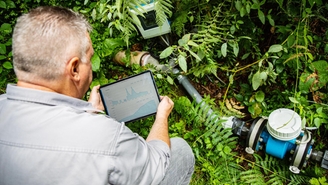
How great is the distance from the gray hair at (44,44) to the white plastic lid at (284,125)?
1349 mm

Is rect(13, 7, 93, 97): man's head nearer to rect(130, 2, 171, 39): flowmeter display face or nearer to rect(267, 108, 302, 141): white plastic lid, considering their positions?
rect(130, 2, 171, 39): flowmeter display face

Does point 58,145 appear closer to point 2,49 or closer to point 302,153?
point 302,153

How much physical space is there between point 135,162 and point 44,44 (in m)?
0.62

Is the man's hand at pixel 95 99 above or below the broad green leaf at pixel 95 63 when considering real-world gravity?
below

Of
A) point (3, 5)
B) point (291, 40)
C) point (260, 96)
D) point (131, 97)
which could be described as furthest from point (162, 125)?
point (3, 5)

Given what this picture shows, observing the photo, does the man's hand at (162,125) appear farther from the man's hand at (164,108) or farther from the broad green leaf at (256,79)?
the broad green leaf at (256,79)

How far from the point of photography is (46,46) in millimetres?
1282

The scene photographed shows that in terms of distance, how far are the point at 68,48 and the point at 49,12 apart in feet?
0.64

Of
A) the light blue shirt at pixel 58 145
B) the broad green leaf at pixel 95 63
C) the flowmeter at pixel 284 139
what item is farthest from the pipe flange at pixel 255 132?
the broad green leaf at pixel 95 63

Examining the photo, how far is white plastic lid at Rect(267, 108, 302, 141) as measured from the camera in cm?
200

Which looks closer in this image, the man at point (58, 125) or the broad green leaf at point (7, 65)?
the man at point (58, 125)

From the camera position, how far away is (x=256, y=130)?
2.17 meters

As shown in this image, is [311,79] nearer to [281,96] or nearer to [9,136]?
[281,96]

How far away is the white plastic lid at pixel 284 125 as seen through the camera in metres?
2.00
